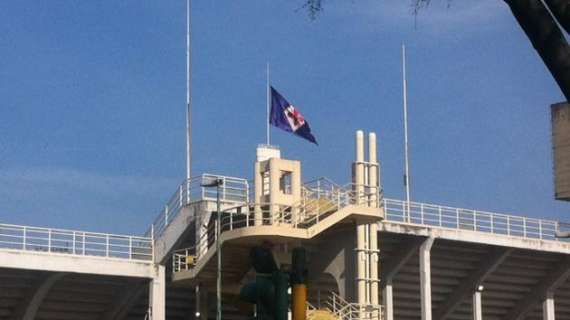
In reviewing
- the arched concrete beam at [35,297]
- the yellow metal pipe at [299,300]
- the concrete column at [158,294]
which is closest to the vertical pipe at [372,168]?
the concrete column at [158,294]

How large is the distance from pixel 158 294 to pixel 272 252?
963cm

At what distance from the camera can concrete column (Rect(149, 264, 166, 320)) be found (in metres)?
51.7

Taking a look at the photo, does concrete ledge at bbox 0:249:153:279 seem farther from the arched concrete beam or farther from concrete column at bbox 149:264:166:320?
the arched concrete beam

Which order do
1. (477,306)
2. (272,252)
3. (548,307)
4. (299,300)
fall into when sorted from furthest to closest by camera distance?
(548,307) → (477,306) → (272,252) → (299,300)

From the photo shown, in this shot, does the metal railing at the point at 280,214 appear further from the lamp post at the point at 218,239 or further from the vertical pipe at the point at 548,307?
the vertical pipe at the point at 548,307

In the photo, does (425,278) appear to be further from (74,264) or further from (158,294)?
(74,264)

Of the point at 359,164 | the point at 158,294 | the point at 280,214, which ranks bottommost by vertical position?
the point at 158,294

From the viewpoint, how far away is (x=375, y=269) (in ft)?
166

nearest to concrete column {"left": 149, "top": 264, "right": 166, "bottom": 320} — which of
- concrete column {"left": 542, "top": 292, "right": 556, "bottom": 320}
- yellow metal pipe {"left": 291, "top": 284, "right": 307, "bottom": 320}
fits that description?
concrete column {"left": 542, "top": 292, "right": 556, "bottom": 320}

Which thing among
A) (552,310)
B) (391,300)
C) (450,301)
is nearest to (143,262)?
(391,300)

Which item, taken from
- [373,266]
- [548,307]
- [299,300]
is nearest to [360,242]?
[373,266]

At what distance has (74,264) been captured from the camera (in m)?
49.9

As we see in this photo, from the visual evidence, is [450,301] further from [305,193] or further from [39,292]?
[39,292]

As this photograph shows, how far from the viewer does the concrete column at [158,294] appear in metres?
51.7
